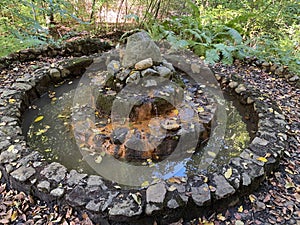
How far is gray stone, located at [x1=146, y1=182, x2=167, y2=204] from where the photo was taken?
2.03m

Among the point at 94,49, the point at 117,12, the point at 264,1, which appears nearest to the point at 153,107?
the point at 94,49

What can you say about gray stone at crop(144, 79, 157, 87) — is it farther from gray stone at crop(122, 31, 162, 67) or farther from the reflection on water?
the reflection on water

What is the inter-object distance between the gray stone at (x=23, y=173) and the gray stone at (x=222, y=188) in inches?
62.4

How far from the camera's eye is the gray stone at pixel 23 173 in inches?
86.3

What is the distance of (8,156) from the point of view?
7.84 feet

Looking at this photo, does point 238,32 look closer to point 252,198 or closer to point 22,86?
point 252,198

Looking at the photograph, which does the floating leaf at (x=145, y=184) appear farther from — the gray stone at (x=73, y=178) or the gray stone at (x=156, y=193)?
the gray stone at (x=73, y=178)

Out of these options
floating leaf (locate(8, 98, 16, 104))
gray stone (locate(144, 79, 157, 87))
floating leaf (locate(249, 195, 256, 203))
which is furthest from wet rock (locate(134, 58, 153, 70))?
floating leaf (locate(249, 195, 256, 203))

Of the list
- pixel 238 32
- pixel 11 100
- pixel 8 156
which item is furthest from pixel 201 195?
pixel 238 32

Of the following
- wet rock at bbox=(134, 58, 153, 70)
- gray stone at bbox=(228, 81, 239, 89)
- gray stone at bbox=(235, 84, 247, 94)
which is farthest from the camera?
gray stone at bbox=(228, 81, 239, 89)

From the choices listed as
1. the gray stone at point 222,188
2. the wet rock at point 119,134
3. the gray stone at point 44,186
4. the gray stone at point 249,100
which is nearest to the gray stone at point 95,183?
the gray stone at point 44,186

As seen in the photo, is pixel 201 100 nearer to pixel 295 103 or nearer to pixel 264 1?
pixel 295 103

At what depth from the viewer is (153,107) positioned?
3.10 metres

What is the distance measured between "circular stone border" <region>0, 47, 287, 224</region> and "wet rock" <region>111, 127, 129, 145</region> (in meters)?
0.67
